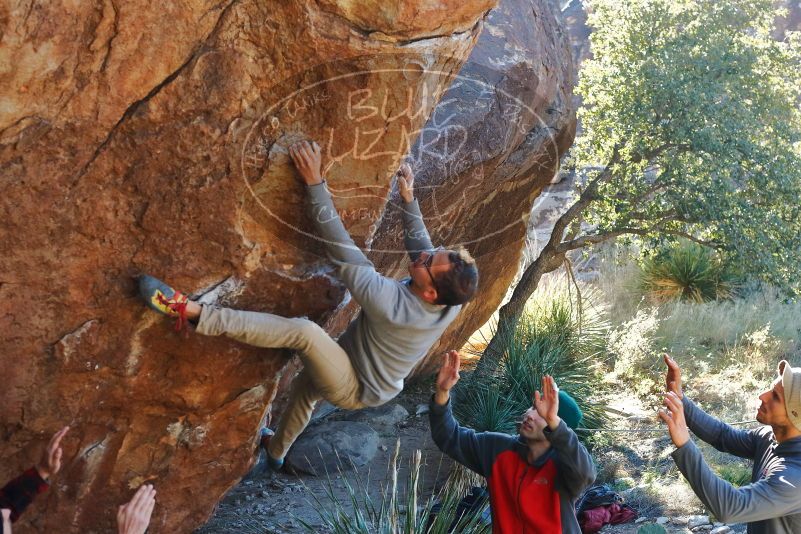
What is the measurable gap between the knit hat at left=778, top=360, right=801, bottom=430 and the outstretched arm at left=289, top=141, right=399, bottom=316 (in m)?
1.72

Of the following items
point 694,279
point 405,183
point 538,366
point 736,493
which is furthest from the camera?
point 694,279

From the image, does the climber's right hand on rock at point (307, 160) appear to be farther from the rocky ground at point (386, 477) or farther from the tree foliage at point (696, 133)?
the tree foliage at point (696, 133)

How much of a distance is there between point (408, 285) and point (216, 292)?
35.9 inches

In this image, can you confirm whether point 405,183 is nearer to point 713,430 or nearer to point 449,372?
point 449,372

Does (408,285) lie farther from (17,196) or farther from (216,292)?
(17,196)

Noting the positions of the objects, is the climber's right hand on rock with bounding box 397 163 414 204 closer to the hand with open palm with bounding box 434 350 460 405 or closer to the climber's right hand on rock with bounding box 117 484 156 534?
the hand with open palm with bounding box 434 350 460 405

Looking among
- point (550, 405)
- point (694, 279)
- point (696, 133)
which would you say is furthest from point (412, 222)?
point (694, 279)

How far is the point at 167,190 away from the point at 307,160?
2.09 feet

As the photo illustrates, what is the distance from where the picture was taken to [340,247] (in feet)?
14.2

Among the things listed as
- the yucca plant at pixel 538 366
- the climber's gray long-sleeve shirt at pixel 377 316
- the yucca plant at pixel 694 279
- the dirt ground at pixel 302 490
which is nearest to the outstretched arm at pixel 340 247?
the climber's gray long-sleeve shirt at pixel 377 316

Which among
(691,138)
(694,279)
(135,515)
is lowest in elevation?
(135,515)

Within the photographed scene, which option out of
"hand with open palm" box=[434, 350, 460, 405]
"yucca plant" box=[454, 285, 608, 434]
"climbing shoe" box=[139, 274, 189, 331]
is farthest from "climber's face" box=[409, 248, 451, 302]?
"yucca plant" box=[454, 285, 608, 434]

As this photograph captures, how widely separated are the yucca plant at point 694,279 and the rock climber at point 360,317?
9755 mm

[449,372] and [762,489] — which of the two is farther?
[449,372]
